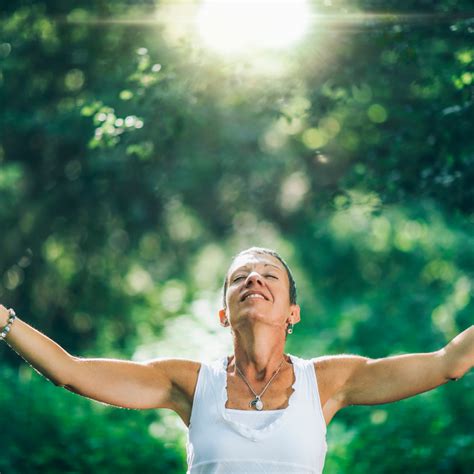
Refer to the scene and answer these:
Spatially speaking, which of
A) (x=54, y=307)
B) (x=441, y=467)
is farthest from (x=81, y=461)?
(x=54, y=307)

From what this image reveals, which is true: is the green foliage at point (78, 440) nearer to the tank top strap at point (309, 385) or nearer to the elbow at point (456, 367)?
the tank top strap at point (309, 385)

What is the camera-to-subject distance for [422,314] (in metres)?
9.94

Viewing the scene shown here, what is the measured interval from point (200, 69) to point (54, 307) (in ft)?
23.2

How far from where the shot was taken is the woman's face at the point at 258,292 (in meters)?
2.94

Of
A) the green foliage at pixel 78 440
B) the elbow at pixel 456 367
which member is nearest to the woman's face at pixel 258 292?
the elbow at pixel 456 367

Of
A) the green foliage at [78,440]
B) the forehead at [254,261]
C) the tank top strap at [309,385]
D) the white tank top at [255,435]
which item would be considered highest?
the green foliage at [78,440]

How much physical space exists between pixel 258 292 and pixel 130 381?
1.72 feet

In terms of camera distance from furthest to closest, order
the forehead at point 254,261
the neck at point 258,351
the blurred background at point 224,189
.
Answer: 1. the blurred background at point 224,189
2. the forehead at point 254,261
3. the neck at point 258,351

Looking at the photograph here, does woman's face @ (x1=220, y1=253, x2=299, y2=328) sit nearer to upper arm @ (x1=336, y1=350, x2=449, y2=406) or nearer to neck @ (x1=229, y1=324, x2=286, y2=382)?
neck @ (x1=229, y1=324, x2=286, y2=382)

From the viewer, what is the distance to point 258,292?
297 cm

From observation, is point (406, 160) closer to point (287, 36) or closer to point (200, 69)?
point (287, 36)

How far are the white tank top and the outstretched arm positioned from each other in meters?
0.14

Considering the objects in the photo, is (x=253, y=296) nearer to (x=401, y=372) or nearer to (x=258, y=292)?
(x=258, y=292)

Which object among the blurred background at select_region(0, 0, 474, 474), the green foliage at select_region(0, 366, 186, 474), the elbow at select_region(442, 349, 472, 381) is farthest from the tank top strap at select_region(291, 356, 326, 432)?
the green foliage at select_region(0, 366, 186, 474)
